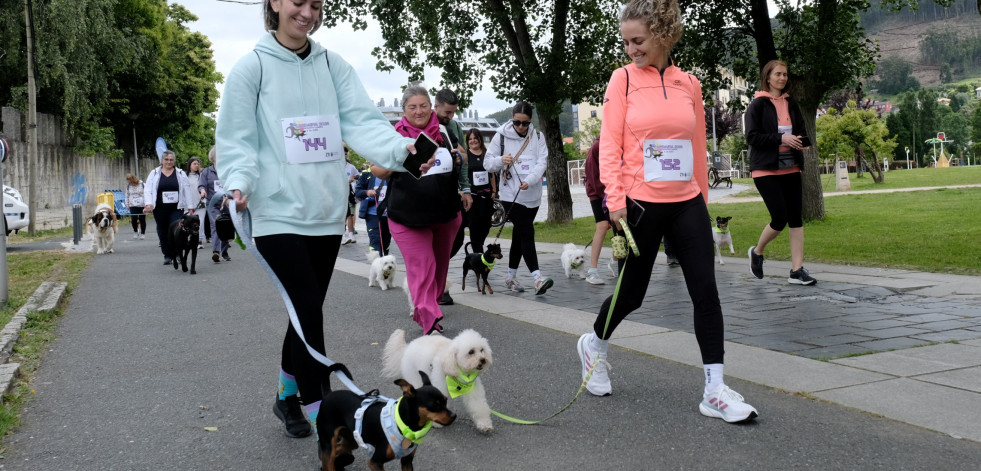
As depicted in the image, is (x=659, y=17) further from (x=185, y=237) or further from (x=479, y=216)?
(x=185, y=237)

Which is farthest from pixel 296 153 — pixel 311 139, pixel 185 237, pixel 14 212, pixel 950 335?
pixel 14 212

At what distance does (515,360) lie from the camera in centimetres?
560

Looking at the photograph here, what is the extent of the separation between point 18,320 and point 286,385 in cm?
489

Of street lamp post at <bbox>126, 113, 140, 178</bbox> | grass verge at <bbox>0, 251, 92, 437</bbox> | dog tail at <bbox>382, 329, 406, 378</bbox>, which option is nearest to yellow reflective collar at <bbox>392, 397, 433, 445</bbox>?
dog tail at <bbox>382, 329, 406, 378</bbox>

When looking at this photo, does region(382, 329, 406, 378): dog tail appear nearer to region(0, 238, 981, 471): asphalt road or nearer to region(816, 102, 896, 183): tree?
region(0, 238, 981, 471): asphalt road

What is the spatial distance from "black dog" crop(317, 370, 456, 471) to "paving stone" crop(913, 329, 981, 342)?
3.95m

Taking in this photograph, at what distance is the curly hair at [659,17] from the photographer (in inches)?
163

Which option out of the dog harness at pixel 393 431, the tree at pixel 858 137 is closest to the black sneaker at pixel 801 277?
the dog harness at pixel 393 431

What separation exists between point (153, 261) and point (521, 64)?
9.68m

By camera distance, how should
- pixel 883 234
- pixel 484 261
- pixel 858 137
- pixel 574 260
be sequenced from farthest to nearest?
pixel 858 137 < pixel 883 234 < pixel 574 260 < pixel 484 261

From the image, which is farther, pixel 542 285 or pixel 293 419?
pixel 542 285

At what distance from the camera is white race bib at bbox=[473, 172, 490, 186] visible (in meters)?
9.15

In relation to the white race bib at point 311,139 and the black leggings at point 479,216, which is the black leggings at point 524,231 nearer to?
the black leggings at point 479,216

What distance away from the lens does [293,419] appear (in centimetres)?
400
